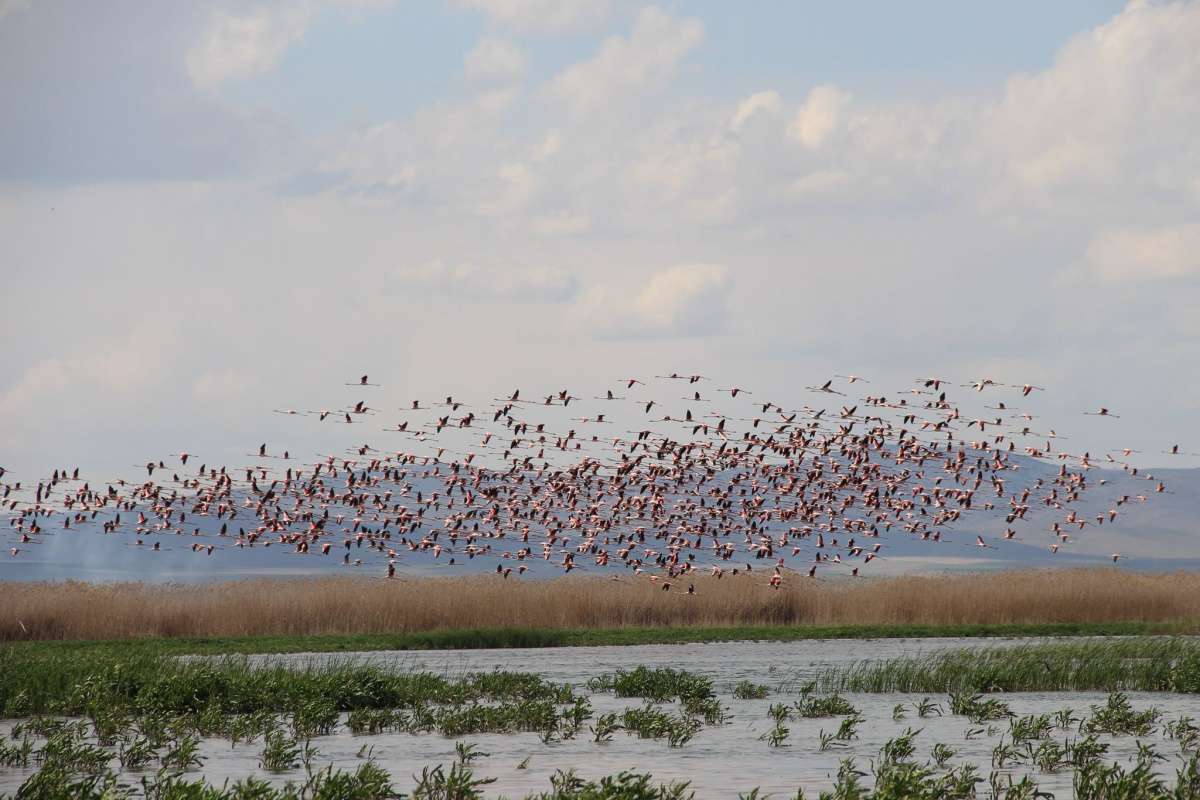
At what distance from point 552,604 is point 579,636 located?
1974 mm

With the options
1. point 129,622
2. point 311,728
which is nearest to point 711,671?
point 311,728

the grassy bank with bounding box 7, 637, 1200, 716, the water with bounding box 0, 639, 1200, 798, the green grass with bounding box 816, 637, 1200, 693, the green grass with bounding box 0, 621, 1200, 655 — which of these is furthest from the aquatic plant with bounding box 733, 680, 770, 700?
the green grass with bounding box 0, 621, 1200, 655

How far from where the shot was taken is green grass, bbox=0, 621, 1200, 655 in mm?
41969

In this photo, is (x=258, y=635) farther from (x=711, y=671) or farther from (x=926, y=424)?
(x=926, y=424)

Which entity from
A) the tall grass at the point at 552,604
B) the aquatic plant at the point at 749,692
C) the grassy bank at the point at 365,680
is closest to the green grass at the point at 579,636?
the tall grass at the point at 552,604

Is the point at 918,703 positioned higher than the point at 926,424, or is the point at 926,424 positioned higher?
the point at 926,424

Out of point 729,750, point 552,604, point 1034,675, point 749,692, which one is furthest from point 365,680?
point 552,604

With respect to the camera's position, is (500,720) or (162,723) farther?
(500,720)

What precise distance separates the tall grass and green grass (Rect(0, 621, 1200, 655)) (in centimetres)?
76

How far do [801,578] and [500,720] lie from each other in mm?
30903

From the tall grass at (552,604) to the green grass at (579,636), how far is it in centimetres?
76

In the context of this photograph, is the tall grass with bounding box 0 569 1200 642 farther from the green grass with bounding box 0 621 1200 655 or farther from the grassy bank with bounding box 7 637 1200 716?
the grassy bank with bounding box 7 637 1200 716

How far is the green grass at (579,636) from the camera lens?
41969 millimetres

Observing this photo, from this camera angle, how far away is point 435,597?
47406mm
